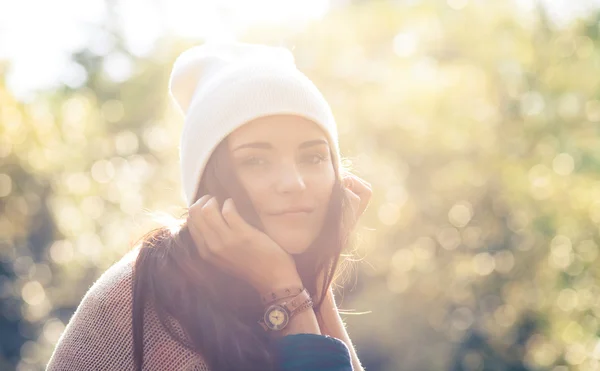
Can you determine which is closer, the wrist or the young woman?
the young woman

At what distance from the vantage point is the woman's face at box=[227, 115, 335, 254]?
6.00ft

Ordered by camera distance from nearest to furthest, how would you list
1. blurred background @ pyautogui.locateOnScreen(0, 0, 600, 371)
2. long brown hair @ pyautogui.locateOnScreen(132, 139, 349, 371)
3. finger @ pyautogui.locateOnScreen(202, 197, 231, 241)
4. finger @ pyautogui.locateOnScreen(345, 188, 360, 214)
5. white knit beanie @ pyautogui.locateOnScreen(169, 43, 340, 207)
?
long brown hair @ pyautogui.locateOnScreen(132, 139, 349, 371) < finger @ pyautogui.locateOnScreen(202, 197, 231, 241) < white knit beanie @ pyautogui.locateOnScreen(169, 43, 340, 207) < finger @ pyautogui.locateOnScreen(345, 188, 360, 214) < blurred background @ pyautogui.locateOnScreen(0, 0, 600, 371)

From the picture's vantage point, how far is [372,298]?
684cm

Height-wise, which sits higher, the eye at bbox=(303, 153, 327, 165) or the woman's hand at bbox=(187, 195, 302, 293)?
the eye at bbox=(303, 153, 327, 165)

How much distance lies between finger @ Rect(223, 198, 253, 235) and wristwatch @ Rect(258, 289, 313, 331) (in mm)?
199

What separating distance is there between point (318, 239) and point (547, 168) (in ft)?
17.7

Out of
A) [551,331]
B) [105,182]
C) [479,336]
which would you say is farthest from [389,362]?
[105,182]

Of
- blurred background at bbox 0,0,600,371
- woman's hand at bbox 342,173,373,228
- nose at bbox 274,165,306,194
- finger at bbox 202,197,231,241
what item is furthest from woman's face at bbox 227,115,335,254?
blurred background at bbox 0,0,600,371

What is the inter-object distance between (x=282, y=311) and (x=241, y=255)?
0.57ft

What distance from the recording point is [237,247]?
1.79 m

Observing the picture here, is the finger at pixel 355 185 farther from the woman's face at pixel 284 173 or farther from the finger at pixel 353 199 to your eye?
the woman's face at pixel 284 173

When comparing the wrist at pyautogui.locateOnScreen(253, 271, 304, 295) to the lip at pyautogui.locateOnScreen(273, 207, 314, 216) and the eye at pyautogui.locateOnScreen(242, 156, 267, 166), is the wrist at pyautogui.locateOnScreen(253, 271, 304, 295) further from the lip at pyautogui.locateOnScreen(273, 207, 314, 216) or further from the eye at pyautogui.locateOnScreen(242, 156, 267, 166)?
the eye at pyautogui.locateOnScreen(242, 156, 267, 166)

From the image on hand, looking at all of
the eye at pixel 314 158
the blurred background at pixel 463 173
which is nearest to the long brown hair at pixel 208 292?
the eye at pixel 314 158

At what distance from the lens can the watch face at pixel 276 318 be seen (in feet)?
5.72
